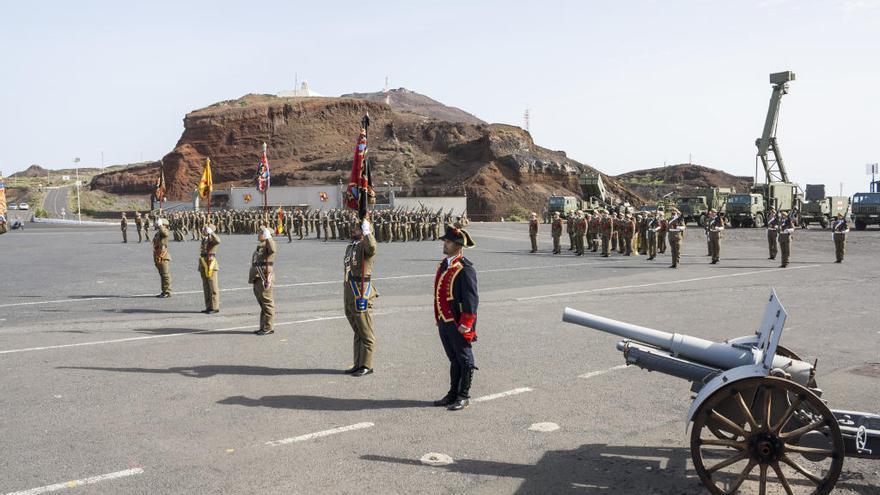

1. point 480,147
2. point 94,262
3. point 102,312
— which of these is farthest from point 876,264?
point 480,147

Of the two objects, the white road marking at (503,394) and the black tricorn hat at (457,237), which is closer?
the black tricorn hat at (457,237)

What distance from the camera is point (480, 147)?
8769cm

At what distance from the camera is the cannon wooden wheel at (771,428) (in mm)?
4078

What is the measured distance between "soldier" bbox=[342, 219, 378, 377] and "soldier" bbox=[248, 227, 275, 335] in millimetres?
2515

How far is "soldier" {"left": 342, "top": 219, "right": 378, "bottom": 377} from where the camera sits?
25.3ft

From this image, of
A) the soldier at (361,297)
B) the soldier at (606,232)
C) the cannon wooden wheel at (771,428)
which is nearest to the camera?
the cannon wooden wheel at (771,428)

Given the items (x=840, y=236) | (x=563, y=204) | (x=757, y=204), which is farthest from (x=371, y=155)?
(x=840, y=236)

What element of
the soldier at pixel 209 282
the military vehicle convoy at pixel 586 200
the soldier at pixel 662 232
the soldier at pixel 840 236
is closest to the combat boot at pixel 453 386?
the soldier at pixel 209 282

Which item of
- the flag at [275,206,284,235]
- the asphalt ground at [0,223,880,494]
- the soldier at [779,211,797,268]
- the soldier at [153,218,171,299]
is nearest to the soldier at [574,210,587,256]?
the soldier at [779,211,797,268]

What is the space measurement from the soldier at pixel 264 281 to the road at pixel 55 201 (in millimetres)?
81307

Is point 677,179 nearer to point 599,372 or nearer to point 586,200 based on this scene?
point 586,200

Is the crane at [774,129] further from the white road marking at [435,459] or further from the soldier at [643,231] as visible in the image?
the white road marking at [435,459]

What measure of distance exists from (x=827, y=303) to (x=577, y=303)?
4.50 m

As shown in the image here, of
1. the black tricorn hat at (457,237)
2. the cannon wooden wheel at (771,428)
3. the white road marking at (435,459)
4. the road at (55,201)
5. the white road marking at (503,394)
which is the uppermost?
the road at (55,201)
